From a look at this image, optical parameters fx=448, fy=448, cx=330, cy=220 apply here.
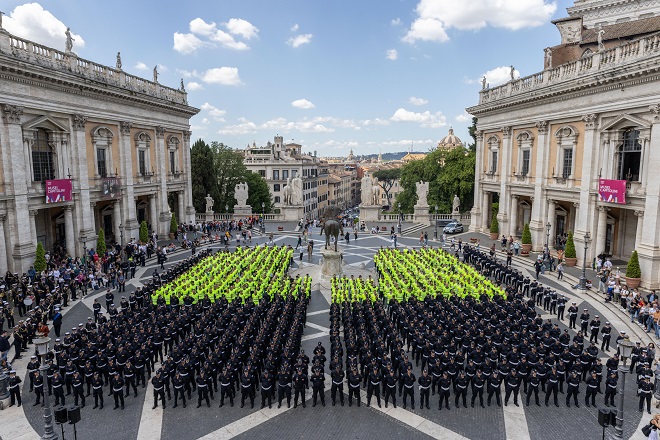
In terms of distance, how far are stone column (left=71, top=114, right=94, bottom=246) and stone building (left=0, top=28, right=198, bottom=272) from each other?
7 cm

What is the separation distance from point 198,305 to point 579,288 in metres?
21.7

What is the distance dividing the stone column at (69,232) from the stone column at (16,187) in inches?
164

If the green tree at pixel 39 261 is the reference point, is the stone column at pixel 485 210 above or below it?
above

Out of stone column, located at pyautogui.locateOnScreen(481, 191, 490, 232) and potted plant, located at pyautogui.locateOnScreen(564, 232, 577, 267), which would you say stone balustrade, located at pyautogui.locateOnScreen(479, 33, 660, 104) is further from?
potted plant, located at pyautogui.locateOnScreen(564, 232, 577, 267)

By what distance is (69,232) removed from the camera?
3231cm

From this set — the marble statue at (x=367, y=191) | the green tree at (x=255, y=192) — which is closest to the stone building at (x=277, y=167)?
the green tree at (x=255, y=192)

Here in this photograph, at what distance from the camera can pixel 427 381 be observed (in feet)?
46.1

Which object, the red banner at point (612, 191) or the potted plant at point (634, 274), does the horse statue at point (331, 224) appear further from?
the red banner at point (612, 191)

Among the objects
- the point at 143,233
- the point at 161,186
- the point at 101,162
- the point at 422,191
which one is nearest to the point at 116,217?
the point at 143,233

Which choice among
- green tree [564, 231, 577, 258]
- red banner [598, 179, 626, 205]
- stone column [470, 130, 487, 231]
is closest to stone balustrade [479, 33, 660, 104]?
stone column [470, 130, 487, 231]

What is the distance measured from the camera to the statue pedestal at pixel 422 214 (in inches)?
1989

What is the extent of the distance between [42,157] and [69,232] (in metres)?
5.52

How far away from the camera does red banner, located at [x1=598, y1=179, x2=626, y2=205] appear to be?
2794 cm

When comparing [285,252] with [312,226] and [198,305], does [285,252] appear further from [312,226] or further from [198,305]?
[312,226]
